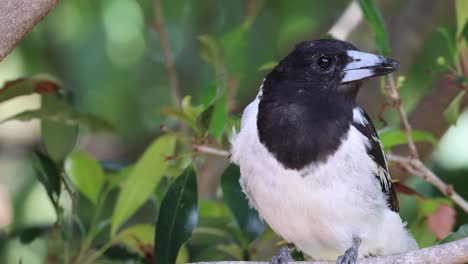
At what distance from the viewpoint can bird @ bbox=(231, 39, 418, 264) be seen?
313cm

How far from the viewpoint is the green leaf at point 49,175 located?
132 inches

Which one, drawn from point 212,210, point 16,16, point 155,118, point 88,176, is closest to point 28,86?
point 88,176

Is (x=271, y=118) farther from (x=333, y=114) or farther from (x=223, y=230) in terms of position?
(x=223, y=230)

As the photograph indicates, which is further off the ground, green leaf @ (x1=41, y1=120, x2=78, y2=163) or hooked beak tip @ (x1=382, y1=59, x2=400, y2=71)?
hooked beak tip @ (x1=382, y1=59, x2=400, y2=71)

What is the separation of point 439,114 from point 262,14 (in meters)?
1.35

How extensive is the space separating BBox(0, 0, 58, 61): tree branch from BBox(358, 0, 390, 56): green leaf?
1218 millimetres

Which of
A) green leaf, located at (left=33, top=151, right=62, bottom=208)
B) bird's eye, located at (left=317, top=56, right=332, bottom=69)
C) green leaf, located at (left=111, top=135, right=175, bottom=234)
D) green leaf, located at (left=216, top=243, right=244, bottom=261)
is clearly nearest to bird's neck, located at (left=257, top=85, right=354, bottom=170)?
bird's eye, located at (left=317, top=56, right=332, bottom=69)

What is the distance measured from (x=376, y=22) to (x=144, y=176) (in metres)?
0.97

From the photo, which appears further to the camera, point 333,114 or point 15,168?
point 15,168

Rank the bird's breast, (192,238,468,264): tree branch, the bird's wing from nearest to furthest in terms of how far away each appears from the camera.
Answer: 1. (192,238,468,264): tree branch
2. the bird's breast
3. the bird's wing

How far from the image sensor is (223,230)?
11.9 ft

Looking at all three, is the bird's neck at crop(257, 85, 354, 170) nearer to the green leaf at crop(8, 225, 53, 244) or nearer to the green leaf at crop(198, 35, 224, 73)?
the green leaf at crop(198, 35, 224, 73)

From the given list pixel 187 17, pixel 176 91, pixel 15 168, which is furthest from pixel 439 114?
pixel 15 168

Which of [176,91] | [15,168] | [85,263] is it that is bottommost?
[15,168]
